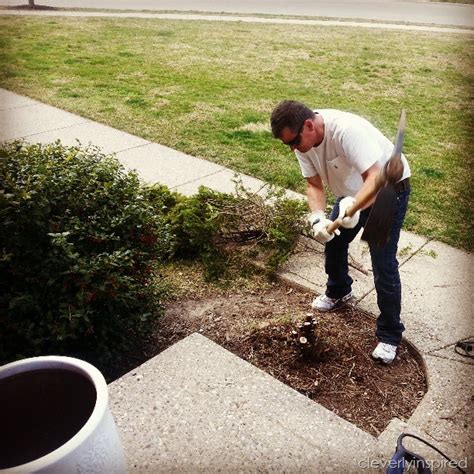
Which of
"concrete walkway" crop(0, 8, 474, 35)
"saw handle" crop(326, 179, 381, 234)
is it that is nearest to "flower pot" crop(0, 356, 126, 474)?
"saw handle" crop(326, 179, 381, 234)

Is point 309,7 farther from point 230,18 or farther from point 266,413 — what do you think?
point 266,413

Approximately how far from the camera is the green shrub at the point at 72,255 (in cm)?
257

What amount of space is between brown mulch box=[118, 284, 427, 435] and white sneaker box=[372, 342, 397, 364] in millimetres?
53

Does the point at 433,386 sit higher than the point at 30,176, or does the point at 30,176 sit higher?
the point at 30,176

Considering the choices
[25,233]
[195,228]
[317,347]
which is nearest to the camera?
[25,233]

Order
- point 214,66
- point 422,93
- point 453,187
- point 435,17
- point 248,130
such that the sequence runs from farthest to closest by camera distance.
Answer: point 435,17
point 214,66
point 422,93
point 248,130
point 453,187

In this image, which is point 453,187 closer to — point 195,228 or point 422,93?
point 195,228

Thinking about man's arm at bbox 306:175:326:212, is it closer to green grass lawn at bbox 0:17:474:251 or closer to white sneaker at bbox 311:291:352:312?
white sneaker at bbox 311:291:352:312

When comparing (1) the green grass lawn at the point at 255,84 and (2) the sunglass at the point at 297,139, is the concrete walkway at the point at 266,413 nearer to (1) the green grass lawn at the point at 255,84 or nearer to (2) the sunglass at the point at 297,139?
(2) the sunglass at the point at 297,139

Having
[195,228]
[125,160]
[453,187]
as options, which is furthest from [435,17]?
[195,228]

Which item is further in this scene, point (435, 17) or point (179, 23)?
point (435, 17)

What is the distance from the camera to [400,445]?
2342 mm

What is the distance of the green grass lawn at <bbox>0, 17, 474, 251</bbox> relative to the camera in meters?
6.02

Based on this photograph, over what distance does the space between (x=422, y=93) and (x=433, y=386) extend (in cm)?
736
